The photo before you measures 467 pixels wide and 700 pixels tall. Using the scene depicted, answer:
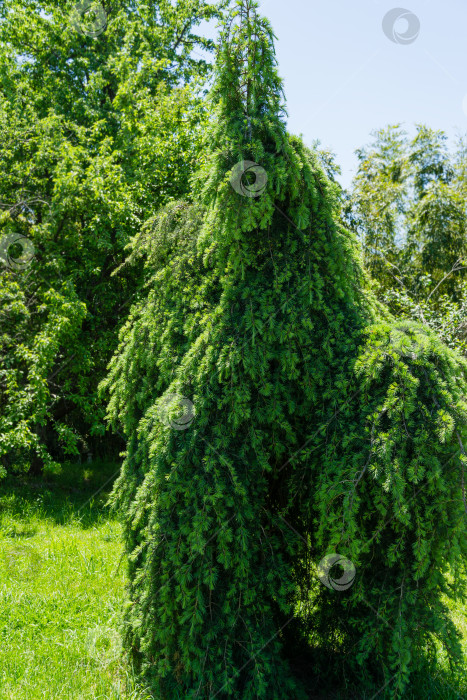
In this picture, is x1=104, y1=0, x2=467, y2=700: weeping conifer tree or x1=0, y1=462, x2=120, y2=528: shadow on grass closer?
x1=104, y1=0, x2=467, y2=700: weeping conifer tree

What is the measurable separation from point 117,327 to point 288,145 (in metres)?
6.06

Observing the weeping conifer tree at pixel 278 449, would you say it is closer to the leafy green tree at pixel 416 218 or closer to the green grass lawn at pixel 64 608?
the green grass lawn at pixel 64 608

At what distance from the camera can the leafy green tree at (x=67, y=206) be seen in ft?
24.4

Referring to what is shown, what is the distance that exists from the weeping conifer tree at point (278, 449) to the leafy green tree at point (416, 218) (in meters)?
8.19

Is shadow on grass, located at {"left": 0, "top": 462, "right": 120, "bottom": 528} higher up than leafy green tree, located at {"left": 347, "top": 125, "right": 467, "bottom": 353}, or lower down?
lower down

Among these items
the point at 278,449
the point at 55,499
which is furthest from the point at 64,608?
the point at 55,499

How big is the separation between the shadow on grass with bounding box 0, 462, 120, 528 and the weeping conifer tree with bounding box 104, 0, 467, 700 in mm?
3039

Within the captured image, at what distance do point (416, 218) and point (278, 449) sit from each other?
10931 mm

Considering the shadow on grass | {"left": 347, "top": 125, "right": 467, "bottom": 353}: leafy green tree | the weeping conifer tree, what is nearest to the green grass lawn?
the shadow on grass

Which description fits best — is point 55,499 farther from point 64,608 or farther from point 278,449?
point 278,449

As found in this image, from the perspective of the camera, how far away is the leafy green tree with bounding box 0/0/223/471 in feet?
24.4

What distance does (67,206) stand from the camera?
25.9 ft

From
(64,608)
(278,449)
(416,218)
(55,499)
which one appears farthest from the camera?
(416,218)

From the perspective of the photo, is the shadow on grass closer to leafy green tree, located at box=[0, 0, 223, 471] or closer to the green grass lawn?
the green grass lawn
